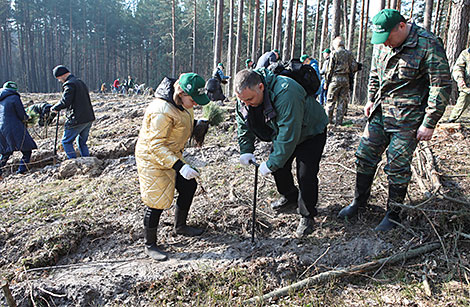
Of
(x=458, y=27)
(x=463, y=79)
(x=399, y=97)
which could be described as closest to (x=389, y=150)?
(x=399, y=97)

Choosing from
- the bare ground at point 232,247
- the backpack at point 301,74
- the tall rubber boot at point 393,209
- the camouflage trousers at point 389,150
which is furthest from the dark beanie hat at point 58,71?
the tall rubber boot at point 393,209

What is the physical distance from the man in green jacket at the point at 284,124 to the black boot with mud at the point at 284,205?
1.68 feet

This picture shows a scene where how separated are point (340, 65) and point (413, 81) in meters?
4.42

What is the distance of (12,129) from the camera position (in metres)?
6.84

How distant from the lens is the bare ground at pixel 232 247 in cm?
262

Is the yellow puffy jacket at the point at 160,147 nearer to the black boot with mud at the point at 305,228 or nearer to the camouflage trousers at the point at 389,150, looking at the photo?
the black boot with mud at the point at 305,228

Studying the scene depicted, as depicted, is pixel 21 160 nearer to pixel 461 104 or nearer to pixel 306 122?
pixel 306 122

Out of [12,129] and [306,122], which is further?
[12,129]

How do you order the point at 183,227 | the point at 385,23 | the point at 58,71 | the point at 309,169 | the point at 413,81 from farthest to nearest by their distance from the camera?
the point at 58,71, the point at 183,227, the point at 309,169, the point at 413,81, the point at 385,23

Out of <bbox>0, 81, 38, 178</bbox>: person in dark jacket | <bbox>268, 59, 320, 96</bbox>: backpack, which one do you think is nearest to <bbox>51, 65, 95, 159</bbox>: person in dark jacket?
<bbox>0, 81, 38, 178</bbox>: person in dark jacket

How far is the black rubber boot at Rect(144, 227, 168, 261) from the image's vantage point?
3.16m

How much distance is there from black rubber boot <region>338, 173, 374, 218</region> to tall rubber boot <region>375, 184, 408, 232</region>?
226 millimetres

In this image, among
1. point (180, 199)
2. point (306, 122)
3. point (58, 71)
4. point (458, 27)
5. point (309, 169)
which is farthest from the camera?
point (458, 27)

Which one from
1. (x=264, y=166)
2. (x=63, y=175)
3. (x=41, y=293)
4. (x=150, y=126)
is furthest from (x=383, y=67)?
(x=63, y=175)
